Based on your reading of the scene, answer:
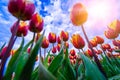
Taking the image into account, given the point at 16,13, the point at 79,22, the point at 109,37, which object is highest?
the point at 109,37

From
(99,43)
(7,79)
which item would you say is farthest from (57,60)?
(99,43)

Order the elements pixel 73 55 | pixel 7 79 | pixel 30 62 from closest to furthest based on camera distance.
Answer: pixel 30 62
pixel 7 79
pixel 73 55

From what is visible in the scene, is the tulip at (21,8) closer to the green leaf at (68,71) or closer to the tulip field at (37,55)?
the tulip field at (37,55)

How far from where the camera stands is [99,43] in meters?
4.63

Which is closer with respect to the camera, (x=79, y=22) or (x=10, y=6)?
(x=10, y=6)

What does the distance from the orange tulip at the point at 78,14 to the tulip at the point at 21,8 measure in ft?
2.38

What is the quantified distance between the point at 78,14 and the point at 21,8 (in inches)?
32.8

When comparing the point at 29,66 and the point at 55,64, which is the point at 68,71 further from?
the point at 29,66

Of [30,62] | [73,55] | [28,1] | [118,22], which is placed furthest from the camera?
[73,55]

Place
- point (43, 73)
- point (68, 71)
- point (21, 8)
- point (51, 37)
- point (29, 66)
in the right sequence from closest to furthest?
point (43, 73), point (29, 66), point (21, 8), point (68, 71), point (51, 37)

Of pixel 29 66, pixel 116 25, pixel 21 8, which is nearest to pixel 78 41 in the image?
pixel 116 25

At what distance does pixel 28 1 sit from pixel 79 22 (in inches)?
→ 32.6

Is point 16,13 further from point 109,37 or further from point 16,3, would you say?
point 109,37

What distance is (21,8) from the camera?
1.53 m
